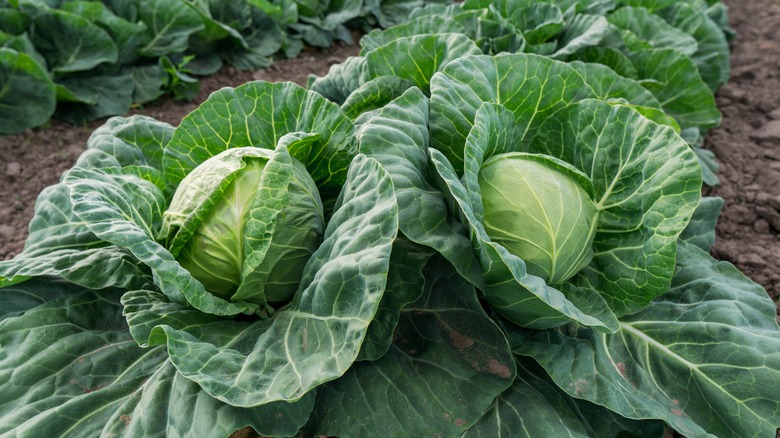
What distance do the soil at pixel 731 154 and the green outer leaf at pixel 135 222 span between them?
6.16ft

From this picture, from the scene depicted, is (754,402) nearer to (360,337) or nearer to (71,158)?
(360,337)

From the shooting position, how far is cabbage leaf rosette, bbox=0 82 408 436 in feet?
6.95

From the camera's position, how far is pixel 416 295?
233cm

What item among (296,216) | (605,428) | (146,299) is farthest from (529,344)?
(146,299)

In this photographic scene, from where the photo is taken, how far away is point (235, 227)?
2338 millimetres

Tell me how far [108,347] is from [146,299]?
0.98ft

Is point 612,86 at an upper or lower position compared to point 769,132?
upper

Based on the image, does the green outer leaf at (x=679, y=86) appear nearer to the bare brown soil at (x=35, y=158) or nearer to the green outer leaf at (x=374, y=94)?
the green outer leaf at (x=374, y=94)

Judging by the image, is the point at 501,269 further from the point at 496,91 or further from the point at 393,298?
the point at 496,91

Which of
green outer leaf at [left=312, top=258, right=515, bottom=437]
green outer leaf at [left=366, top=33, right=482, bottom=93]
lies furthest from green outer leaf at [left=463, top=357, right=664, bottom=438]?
green outer leaf at [left=366, top=33, right=482, bottom=93]

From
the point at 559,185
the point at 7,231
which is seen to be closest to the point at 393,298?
the point at 559,185

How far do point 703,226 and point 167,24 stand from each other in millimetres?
5114

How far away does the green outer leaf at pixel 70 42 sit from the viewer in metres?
5.47

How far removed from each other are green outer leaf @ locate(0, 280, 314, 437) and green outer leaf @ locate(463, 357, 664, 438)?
74 centimetres
